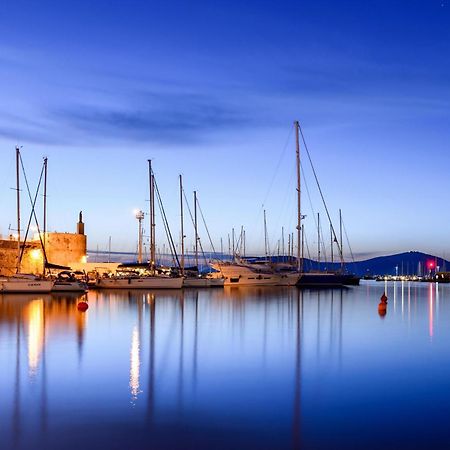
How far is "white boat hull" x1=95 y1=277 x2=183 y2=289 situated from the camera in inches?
1955

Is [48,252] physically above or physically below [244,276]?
above

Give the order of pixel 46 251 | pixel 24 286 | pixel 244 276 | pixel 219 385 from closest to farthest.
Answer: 1. pixel 219 385
2. pixel 24 286
3. pixel 244 276
4. pixel 46 251

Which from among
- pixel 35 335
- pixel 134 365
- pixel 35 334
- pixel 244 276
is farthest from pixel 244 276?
pixel 134 365

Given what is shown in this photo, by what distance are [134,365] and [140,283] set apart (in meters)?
36.2

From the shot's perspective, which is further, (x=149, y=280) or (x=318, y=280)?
(x=318, y=280)

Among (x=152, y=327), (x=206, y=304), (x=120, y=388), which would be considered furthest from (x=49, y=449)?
(x=206, y=304)

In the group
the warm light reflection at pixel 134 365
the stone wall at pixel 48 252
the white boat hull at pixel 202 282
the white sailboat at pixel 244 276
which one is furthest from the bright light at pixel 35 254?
the warm light reflection at pixel 134 365

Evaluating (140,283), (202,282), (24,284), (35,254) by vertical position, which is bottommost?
(202,282)

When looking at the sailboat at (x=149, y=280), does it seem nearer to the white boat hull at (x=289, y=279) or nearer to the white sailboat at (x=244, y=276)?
the white sailboat at (x=244, y=276)

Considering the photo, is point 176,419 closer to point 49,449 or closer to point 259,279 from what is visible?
point 49,449

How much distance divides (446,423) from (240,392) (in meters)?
3.69

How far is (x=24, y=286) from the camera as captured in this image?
40656 millimetres

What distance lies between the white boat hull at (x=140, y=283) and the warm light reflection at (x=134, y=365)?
98.6 feet

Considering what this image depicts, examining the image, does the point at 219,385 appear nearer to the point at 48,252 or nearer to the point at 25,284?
the point at 25,284
